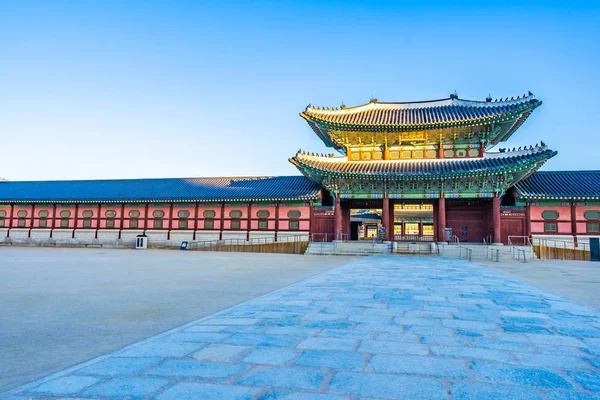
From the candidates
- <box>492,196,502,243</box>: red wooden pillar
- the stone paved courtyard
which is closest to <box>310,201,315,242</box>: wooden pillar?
<box>492,196,502,243</box>: red wooden pillar

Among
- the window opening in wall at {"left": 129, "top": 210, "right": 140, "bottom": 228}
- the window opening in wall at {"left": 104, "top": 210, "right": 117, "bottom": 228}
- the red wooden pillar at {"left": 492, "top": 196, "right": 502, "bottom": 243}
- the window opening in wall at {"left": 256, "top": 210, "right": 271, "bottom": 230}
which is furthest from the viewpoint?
the window opening in wall at {"left": 104, "top": 210, "right": 117, "bottom": 228}

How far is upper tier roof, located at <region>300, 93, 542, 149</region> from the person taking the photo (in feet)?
75.9

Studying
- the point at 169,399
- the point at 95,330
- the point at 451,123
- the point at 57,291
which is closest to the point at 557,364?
the point at 169,399

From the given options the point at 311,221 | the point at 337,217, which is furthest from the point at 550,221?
the point at 311,221

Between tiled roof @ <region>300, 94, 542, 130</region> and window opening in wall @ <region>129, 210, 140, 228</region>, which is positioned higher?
tiled roof @ <region>300, 94, 542, 130</region>

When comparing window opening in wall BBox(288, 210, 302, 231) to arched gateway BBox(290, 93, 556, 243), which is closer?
arched gateway BBox(290, 93, 556, 243)

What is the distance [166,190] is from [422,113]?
21.8 metres

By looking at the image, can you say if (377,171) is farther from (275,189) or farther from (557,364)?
(557,364)

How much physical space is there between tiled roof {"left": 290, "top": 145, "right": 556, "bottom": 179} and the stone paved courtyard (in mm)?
17361

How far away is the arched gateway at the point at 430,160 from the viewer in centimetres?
2328

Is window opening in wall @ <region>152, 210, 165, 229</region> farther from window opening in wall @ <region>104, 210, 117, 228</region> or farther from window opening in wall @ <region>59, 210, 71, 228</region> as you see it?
window opening in wall @ <region>59, 210, 71, 228</region>

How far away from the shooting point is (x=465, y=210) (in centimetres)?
2655

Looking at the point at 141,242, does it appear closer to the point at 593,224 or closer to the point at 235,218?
the point at 235,218

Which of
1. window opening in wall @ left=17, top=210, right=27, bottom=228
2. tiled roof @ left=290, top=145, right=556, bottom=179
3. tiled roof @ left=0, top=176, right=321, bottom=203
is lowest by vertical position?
window opening in wall @ left=17, top=210, right=27, bottom=228
